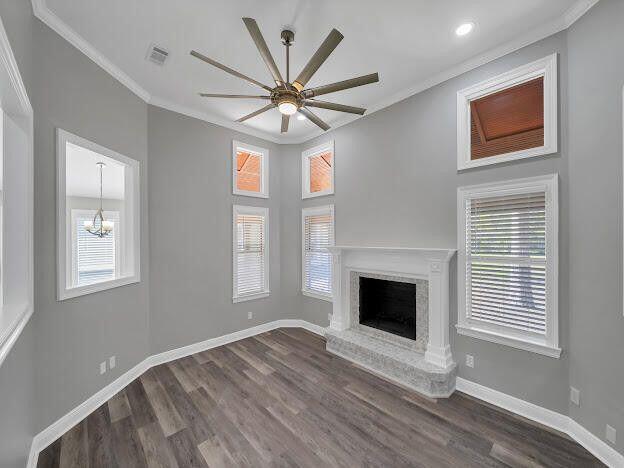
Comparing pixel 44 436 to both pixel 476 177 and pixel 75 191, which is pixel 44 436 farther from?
pixel 75 191

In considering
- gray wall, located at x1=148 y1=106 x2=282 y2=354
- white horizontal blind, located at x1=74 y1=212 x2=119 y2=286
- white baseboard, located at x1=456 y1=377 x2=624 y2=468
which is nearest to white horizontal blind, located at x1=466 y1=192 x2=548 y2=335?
white baseboard, located at x1=456 y1=377 x2=624 y2=468

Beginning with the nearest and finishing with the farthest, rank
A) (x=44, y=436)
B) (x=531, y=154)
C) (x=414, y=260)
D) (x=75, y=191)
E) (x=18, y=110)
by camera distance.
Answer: (x=18, y=110)
(x=44, y=436)
(x=531, y=154)
(x=414, y=260)
(x=75, y=191)

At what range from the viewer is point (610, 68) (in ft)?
6.64

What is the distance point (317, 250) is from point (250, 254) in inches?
46.0

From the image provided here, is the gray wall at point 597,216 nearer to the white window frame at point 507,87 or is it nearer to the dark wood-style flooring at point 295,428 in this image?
the white window frame at point 507,87

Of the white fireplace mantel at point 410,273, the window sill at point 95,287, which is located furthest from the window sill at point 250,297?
the window sill at point 95,287

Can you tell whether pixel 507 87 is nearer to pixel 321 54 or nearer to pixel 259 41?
pixel 321 54

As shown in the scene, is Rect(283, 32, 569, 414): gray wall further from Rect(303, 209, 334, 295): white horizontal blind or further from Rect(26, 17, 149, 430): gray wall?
Rect(26, 17, 149, 430): gray wall

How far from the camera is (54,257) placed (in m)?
2.28

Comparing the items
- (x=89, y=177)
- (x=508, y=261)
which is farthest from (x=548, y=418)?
(x=89, y=177)

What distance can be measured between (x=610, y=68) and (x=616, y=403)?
2507mm

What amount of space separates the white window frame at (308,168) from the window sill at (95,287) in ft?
9.40

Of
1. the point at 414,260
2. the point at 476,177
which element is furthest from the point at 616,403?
the point at 476,177

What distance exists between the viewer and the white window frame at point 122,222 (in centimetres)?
231
